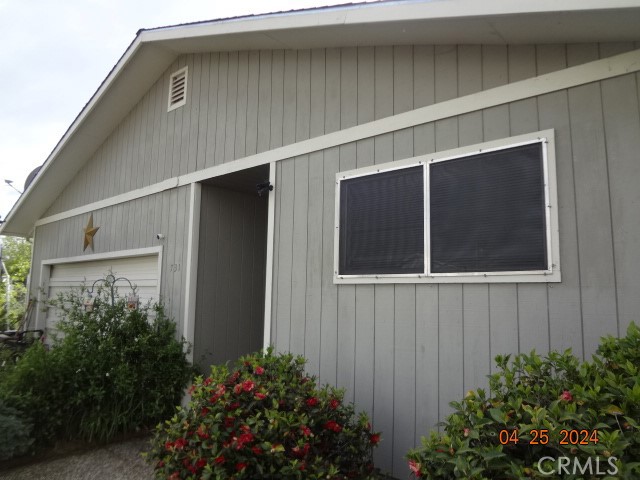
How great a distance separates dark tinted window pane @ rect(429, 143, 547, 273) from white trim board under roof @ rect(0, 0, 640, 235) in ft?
2.51

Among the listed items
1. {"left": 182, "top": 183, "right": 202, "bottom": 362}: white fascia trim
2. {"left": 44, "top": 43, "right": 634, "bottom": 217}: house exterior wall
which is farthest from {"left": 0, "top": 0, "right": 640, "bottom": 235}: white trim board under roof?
{"left": 182, "top": 183, "right": 202, "bottom": 362}: white fascia trim

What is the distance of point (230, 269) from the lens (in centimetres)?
596

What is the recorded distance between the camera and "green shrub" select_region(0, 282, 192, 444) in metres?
4.62

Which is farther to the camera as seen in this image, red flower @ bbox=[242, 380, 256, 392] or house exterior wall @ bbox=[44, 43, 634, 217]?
house exterior wall @ bbox=[44, 43, 634, 217]

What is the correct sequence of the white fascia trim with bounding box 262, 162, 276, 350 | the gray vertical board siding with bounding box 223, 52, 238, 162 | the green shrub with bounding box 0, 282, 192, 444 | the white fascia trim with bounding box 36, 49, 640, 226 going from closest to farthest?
the white fascia trim with bounding box 36, 49, 640, 226, the white fascia trim with bounding box 262, 162, 276, 350, the green shrub with bounding box 0, 282, 192, 444, the gray vertical board siding with bounding box 223, 52, 238, 162

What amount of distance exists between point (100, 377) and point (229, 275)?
1.90m

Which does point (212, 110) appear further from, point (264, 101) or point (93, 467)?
point (93, 467)

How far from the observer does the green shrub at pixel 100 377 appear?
15.1ft

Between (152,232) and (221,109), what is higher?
(221,109)

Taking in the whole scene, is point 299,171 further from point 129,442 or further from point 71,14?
point 71,14

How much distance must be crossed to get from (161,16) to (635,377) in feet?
33.7

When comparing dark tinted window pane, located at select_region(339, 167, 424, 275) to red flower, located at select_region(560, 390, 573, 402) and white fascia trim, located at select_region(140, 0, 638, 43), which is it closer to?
white fascia trim, located at select_region(140, 0, 638, 43)

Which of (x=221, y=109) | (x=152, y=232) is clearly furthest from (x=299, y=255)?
(x=152, y=232)

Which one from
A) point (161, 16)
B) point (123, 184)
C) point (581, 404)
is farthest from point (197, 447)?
point (161, 16)
